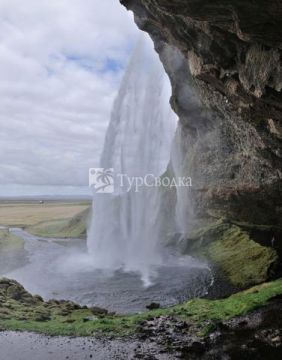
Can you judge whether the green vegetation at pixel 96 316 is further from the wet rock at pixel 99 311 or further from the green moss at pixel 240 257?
the green moss at pixel 240 257

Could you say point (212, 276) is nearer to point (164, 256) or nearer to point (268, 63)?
point (164, 256)

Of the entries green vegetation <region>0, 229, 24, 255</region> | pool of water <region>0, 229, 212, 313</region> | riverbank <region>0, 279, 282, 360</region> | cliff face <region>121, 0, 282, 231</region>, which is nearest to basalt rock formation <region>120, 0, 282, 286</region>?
cliff face <region>121, 0, 282, 231</region>

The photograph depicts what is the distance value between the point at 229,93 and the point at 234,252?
86.5 feet

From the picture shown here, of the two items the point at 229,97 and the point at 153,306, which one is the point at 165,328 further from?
the point at 229,97

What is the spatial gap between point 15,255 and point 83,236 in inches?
859

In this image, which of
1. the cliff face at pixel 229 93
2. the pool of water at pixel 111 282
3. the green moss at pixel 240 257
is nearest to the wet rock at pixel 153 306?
the pool of water at pixel 111 282

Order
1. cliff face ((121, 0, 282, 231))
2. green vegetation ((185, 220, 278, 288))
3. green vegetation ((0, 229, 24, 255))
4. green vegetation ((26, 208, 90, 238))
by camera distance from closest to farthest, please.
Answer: cliff face ((121, 0, 282, 231)) → green vegetation ((185, 220, 278, 288)) → green vegetation ((0, 229, 24, 255)) → green vegetation ((26, 208, 90, 238))

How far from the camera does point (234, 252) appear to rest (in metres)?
42.4

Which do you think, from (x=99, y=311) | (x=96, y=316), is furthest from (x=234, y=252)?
(x=96, y=316)

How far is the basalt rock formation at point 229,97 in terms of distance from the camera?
12.6m

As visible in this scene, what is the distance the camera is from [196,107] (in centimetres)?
3422

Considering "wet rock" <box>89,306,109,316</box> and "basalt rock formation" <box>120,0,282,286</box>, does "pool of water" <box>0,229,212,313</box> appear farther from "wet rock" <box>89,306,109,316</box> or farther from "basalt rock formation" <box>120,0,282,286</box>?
"basalt rock formation" <box>120,0,282,286</box>

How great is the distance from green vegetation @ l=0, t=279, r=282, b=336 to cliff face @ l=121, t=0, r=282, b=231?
23.4 ft

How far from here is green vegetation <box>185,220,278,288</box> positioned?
34.7m
